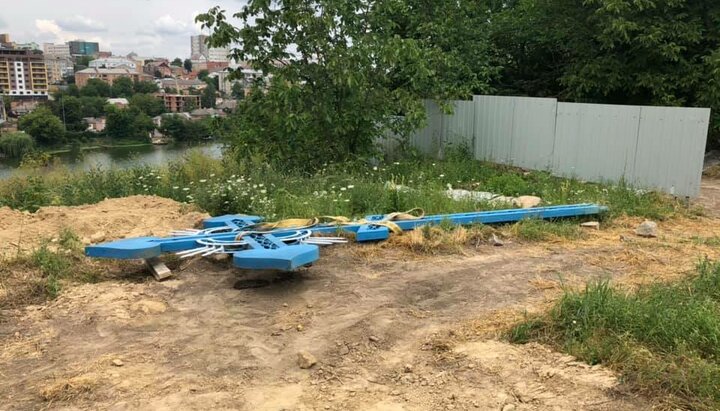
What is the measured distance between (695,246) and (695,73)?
767 cm

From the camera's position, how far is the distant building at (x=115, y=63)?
35.8m

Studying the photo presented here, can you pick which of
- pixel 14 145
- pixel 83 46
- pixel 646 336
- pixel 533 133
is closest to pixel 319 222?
pixel 646 336

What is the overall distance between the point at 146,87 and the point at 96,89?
10.2 feet

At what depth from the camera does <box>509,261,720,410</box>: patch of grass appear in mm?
2939

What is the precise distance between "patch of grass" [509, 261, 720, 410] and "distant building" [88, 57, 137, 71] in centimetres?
3611

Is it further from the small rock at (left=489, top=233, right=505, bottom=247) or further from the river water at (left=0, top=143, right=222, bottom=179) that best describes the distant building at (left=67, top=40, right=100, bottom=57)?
the small rock at (left=489, top=233, right=505, bottom=247)

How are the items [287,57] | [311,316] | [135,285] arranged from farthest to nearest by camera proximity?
[287,57]
[135,285]
[311,316]

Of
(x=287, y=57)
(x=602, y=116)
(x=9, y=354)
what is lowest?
(x=9, y=354)

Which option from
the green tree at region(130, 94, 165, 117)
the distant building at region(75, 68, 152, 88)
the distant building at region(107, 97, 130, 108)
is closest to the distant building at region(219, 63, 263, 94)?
the green tree at region(130, 94, 165, 117)

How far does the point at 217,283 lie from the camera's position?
4.79m

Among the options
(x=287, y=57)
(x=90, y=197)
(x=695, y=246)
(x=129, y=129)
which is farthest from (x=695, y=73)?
(x=129, y=129)

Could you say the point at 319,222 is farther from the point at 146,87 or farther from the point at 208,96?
the point at 146,87

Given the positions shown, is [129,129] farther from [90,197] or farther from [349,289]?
[349,289]

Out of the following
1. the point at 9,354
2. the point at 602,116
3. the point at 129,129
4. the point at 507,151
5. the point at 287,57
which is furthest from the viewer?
the point at 129,129
